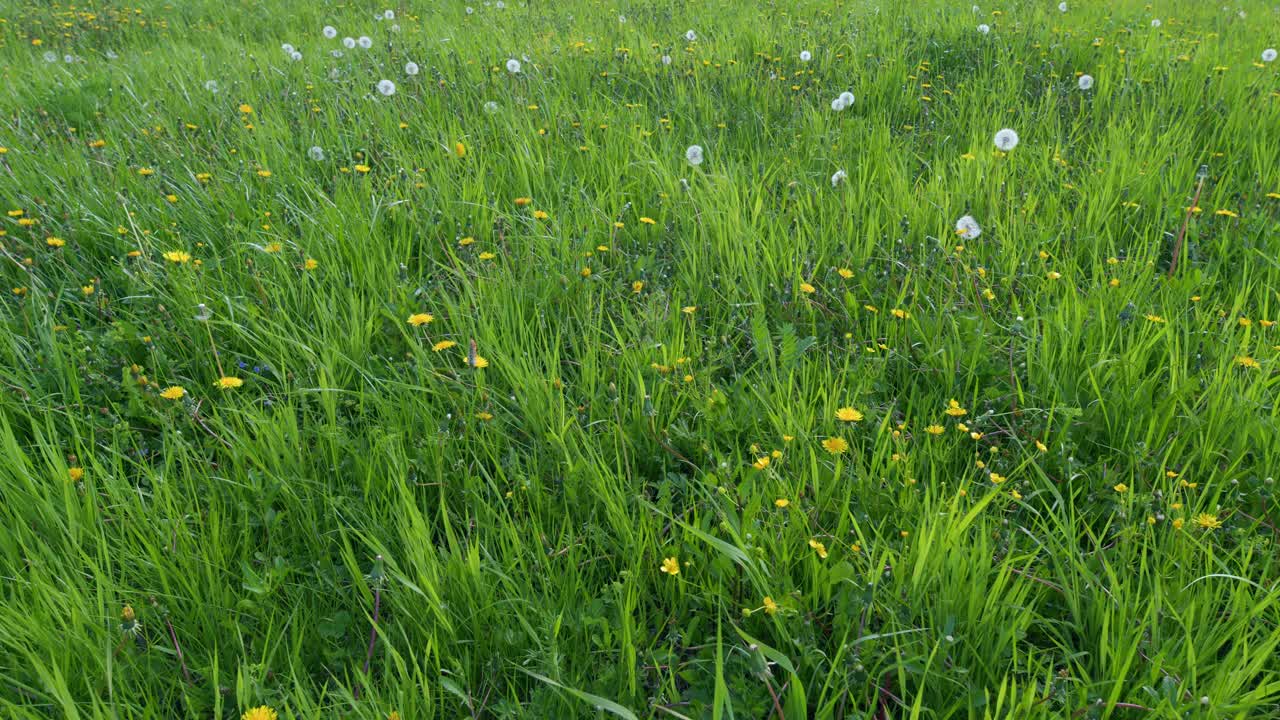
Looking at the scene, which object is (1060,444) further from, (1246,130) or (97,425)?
(1246,130)

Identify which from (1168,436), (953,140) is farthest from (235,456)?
(953,140)

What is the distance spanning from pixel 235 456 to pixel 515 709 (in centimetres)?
87

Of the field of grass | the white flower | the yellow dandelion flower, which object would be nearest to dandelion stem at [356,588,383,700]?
the field of grass

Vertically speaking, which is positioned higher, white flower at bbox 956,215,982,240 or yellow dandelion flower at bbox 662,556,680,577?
white flower at bbox 956,215,982,240

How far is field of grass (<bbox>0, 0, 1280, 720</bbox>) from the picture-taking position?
1.31 metres

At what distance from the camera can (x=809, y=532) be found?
1501mm

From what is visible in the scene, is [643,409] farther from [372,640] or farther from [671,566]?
[372,640]

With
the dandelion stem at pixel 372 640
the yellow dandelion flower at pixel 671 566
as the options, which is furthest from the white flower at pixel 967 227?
the dandelion stem at pixel 372 640

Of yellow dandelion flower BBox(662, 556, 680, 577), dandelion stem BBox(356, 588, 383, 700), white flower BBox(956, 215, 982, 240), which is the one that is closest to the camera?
dandelion stem BBox(356, 588, 383, 700)

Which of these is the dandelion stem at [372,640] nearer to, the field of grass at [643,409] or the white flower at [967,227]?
the field of grass at [643,409]

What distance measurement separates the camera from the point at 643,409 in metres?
1.81

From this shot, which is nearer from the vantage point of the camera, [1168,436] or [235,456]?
[235,456]

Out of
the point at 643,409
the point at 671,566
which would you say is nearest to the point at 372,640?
the point at 671,566

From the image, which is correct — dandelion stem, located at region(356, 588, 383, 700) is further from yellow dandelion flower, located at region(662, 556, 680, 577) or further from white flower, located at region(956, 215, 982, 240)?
white flower, located at region(956, 215, 982, 240)
